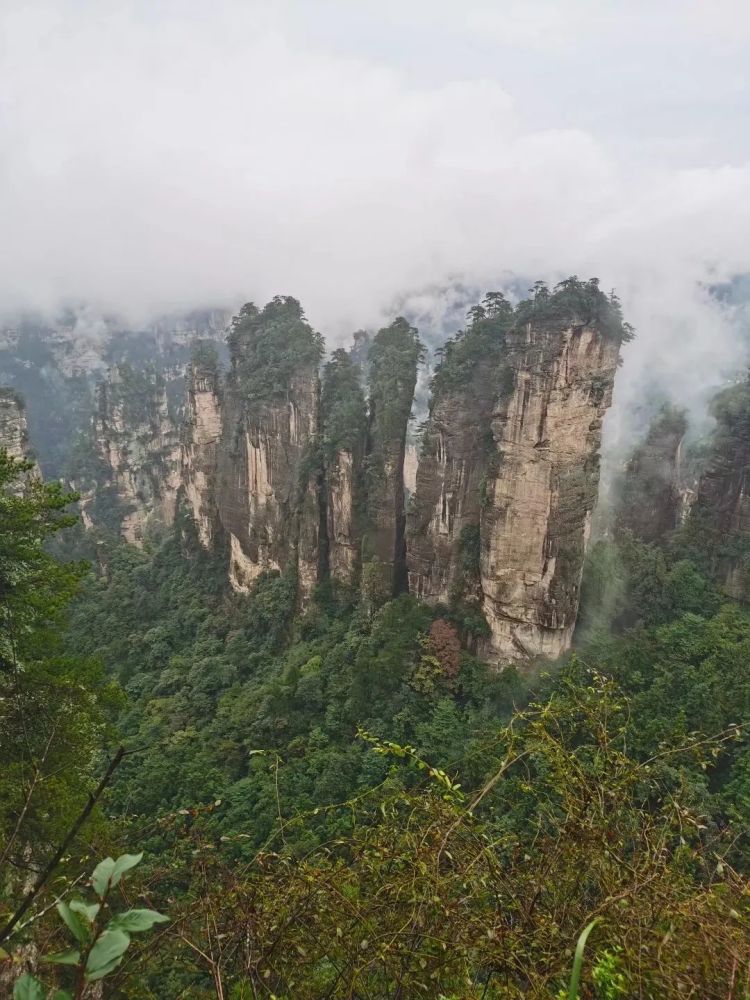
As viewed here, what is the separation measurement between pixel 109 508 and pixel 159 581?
23.4 metres

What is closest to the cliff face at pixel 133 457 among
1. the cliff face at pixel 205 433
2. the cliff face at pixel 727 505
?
the cliff face at pixel 205 433

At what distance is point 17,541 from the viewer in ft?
25.0

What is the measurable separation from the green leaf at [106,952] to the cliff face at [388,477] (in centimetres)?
2287

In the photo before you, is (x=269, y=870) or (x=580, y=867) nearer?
(x=580, y=867)

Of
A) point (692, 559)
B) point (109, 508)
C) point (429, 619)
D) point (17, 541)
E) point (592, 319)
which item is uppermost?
point (592, 319)

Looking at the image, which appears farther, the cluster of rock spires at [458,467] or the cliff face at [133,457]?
the cliff face at [133,457]

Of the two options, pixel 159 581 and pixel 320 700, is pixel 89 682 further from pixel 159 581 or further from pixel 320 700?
pixel 159 581

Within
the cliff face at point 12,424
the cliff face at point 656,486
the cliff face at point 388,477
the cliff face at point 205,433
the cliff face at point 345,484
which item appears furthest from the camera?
the cliff face at point 205,433

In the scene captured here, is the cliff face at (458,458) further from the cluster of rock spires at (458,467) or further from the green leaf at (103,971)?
the green leaf at (103,971)

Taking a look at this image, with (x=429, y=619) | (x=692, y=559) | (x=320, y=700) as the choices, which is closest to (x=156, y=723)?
(x=320, y=700)

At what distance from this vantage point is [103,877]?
4.74 ft

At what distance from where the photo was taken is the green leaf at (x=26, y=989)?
1286 millimetres

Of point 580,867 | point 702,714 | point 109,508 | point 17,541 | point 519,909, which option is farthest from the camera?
point 109,508

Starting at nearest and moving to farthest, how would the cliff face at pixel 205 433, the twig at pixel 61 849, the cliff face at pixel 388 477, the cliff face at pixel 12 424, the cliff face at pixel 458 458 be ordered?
the twig at pixel 61 849 → the cliff face at pixel 458 458 → the cliff face at pixel 388 477 → the cliff face at pixel 12 424 → the cliff face at pixel 205 433
